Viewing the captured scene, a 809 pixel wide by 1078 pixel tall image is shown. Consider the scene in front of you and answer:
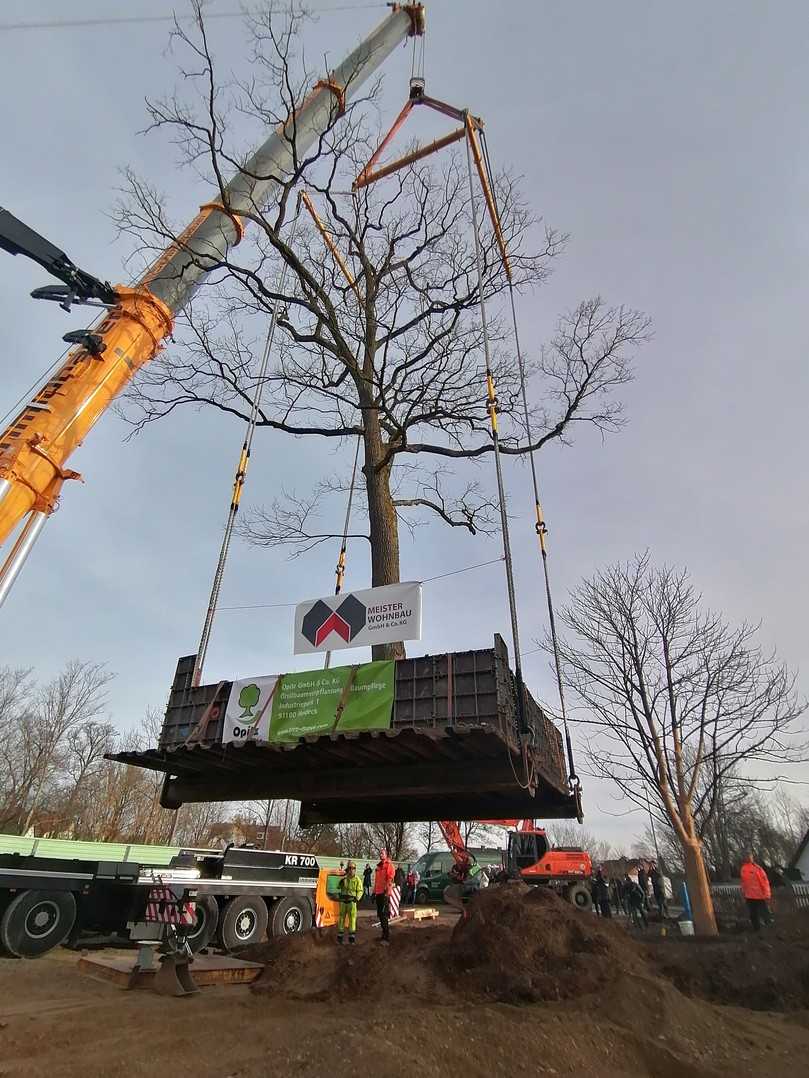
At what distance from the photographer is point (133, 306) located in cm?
1115

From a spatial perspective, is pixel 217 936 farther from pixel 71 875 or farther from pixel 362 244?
pixel 362 244

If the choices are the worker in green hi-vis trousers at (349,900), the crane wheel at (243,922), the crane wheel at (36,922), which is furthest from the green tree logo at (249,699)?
the crane wheel at (243,922)

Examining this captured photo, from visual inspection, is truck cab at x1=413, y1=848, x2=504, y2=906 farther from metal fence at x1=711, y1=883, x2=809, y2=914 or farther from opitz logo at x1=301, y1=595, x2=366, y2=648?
opitz logo at x1=301, y1=595, x2=366, y2=648

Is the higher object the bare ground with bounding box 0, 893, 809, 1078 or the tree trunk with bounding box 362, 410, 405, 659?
the tree trunk with bounding box 362, 410, 405, 659

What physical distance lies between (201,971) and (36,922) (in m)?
4.57

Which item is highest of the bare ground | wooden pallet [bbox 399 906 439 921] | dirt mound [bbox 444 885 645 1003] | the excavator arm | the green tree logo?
the excavator arm

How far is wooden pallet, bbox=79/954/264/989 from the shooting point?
27.3ft

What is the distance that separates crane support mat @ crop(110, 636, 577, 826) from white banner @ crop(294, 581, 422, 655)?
1113 mm

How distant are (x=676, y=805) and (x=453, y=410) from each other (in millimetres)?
11988

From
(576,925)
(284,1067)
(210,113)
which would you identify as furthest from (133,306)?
(576,925)

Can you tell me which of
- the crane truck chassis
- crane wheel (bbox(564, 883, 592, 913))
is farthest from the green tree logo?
crane wheel (bbox(564, 883, 592, 913))

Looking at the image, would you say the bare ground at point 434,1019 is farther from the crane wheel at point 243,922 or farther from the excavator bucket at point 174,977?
the crane wheel at point 243,922

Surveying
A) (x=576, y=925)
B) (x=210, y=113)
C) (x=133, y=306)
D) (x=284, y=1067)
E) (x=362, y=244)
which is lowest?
(x=284, y=1067)

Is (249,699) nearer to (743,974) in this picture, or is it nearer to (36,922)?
(36,922)
